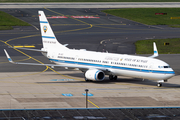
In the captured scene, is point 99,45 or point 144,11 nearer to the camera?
point 99,45

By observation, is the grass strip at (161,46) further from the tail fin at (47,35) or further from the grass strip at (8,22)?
the grass strip at (8,22)

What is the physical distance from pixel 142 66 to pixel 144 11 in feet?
338

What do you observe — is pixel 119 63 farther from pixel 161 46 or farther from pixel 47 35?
pixel 161 46

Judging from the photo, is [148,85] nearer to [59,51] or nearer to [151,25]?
[59,51]

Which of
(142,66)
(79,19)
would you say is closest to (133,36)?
(79,19)

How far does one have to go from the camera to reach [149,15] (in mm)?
146375

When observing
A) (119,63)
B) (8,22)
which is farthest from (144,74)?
(8,22)

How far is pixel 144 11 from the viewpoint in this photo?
505 feet

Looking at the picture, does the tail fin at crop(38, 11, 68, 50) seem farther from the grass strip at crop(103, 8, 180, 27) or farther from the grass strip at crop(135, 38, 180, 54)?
the grass strip at crop(103, 8, 180, 27)

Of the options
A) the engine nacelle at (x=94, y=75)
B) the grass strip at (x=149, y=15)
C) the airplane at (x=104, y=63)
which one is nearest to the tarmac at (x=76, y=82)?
the engine nacelle at (x=94, y=75)

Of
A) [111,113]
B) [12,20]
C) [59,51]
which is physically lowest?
[111,113]

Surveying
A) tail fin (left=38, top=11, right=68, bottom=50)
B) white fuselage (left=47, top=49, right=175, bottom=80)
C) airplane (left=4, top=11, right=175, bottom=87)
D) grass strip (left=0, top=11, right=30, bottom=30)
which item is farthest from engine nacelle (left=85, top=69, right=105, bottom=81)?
grass strip (left=0, top=11, right=30, bottom=30)

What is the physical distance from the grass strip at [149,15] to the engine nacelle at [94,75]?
8001 cm

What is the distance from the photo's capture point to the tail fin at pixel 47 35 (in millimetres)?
66125
